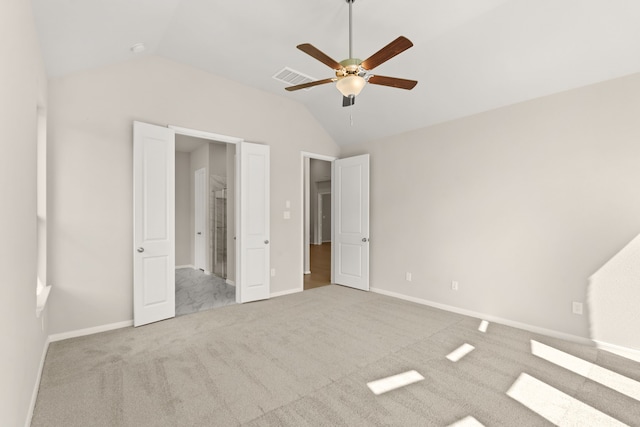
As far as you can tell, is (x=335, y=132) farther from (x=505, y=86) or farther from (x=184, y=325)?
(x=184, y=325)

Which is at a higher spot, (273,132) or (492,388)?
(273,132)

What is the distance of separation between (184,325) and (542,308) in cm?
411

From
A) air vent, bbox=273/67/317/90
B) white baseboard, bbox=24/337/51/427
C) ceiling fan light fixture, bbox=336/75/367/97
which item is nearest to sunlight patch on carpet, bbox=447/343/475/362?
ceiling fan light fixture, bbox=336/75/367/97

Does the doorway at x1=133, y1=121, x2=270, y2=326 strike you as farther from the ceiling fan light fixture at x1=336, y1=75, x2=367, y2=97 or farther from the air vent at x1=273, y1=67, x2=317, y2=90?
the ceiling fan light fixture at x1=336, y1=75, x2=367, y2=97

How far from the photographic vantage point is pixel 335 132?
536 cm

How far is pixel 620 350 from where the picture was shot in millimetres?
2852

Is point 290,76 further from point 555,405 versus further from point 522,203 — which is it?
point 555,405

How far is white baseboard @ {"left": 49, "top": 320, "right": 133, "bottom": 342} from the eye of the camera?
9.96 ft

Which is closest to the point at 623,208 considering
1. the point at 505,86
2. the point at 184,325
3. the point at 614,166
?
the point at 614,166

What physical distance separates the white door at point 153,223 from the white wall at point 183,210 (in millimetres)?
3885

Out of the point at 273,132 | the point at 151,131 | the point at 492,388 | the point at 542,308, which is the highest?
the point at 273,132

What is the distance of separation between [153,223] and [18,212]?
1890 millimetres

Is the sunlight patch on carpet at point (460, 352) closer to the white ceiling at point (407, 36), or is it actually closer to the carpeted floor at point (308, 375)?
the carpeted floor at point (308, 375)

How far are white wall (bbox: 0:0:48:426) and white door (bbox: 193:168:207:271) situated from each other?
14.7 feet
